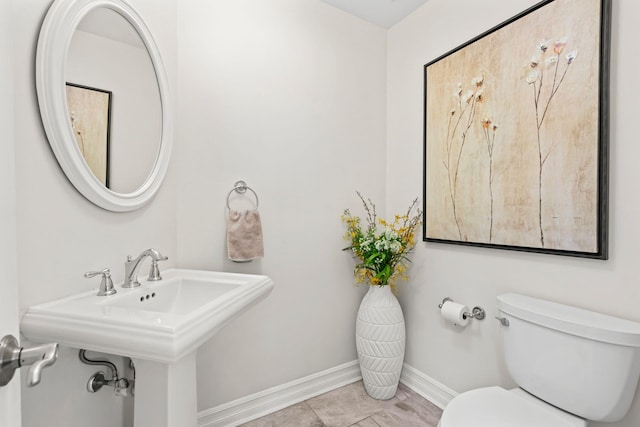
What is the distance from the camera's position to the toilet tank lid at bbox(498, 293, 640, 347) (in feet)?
3.14

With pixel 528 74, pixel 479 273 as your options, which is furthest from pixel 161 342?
pixel 528 74

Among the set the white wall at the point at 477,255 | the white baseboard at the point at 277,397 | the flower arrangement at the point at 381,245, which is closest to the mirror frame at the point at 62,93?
the white baseboard at the point at 277,397

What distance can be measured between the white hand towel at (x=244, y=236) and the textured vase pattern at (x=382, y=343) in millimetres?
768

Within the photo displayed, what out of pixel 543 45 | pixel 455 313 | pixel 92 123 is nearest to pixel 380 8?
pixel 543 45

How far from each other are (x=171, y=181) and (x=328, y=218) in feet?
2.97

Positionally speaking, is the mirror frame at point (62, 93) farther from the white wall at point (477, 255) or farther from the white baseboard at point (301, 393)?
the white wall at point (477, 255)

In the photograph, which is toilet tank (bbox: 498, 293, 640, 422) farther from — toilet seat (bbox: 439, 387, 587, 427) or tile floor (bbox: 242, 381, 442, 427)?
tile floor (bbox: 242, 381, 442, 427)

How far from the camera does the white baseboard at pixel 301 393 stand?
60.2 inches

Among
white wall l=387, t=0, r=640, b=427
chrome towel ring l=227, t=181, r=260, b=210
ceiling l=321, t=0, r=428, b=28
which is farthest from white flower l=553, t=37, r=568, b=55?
chrome towel ring l=227, t=181, r=260, b=210

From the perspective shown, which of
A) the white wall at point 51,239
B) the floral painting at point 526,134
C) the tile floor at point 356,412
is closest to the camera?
the white wall at point 51,239

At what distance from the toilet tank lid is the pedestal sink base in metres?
1.30

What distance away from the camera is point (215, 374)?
151cm

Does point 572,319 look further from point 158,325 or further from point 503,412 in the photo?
point 158,325

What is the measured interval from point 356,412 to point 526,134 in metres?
1.66
